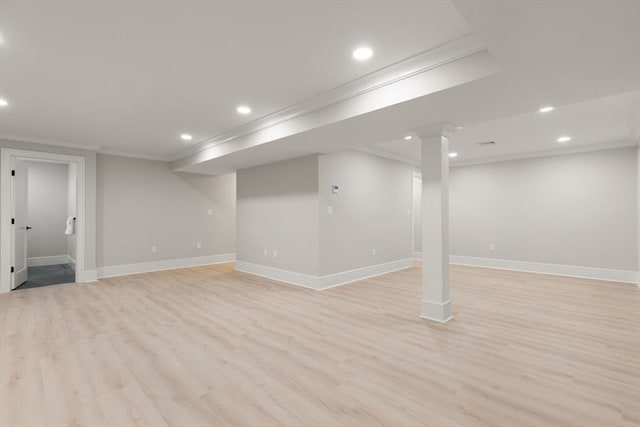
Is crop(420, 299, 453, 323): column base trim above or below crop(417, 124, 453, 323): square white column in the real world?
below

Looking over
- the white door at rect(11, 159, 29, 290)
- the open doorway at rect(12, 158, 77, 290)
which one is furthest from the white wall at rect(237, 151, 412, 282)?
the open doorway at rect(12, 158, 77, 290)

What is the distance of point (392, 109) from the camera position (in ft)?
9.81

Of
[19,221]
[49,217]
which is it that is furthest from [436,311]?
[49,217]

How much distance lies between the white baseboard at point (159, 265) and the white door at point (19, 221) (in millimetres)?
1171

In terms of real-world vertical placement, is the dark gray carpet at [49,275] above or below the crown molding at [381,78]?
below

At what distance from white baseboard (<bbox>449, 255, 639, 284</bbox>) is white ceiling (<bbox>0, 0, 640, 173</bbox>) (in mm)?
2869

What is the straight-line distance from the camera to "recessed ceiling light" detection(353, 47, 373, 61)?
244cm

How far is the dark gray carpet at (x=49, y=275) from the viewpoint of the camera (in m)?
5.60

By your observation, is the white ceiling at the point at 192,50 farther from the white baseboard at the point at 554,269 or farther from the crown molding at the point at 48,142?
the white baseboard at the point at 554,269

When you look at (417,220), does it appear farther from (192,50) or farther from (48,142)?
(48,142)

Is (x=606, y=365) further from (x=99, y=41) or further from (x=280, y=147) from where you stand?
(x=99, y=41)

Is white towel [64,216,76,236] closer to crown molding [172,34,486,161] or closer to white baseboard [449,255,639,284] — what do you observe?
crown molding [172,34,486,161]

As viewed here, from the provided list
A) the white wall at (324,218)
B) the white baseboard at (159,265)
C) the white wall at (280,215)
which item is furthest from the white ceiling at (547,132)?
the white baseboard at (159,265)

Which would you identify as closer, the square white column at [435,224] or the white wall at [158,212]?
the square white column at [435,224]
